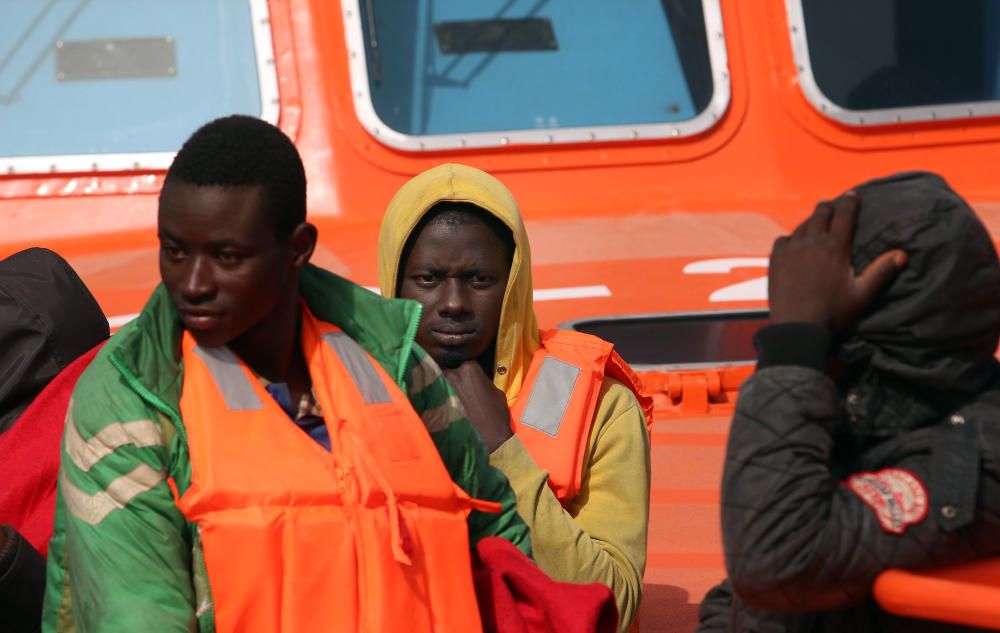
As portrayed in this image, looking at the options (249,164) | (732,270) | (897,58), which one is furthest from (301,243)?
(897,58)

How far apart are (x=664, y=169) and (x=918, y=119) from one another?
81 centimetres

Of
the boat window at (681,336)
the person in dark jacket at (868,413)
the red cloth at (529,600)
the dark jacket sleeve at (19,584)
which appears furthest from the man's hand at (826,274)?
the boat window at (681,336)

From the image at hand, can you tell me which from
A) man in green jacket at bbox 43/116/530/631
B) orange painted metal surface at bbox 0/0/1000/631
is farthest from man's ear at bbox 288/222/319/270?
orange painted metal surface at bbox 0/0/1000/631

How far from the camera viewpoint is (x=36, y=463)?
2588 millimetres

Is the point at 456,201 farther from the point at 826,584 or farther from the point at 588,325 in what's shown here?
the point at 826,584

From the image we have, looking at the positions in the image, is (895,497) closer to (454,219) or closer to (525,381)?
(525,381)

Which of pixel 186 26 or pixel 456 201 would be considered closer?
pixel 456 201

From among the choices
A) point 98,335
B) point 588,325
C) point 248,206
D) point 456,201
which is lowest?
point 588,325

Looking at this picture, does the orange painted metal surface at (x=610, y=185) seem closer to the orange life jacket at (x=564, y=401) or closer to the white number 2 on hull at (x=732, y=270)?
the white number 2 on hull at (x=732, y=270)

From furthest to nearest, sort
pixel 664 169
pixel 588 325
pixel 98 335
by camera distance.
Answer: pixel 664 169 → pixel 588 325 → pixel 98 335

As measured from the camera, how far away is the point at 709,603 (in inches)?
89.5

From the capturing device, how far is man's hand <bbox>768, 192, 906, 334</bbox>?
6.29ft

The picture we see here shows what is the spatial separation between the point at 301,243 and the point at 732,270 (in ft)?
6.68

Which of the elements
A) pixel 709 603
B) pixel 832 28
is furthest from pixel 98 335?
pixel 832 28
